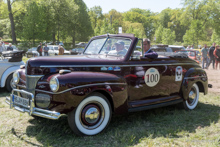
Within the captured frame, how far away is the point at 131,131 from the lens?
3.91 m

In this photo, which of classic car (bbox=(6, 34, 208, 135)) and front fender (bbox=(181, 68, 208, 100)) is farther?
front fender (bbox=(181, 68, 208, 100))

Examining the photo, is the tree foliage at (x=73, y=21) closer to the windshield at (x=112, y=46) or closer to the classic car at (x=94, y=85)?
the windshield at (x=112, y=46)

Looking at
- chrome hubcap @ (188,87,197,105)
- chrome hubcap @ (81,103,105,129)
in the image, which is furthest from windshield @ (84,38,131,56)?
chrome hubcap @ (188,87,197,105)

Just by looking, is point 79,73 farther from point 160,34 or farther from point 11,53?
point 160,34

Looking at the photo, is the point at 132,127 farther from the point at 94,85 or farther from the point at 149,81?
the point at 94,85

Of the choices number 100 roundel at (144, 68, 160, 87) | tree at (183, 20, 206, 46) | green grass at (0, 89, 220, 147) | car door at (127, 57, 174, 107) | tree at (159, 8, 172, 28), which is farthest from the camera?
tree at (159, 8, 172, 28)

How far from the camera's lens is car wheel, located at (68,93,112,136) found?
137 inches

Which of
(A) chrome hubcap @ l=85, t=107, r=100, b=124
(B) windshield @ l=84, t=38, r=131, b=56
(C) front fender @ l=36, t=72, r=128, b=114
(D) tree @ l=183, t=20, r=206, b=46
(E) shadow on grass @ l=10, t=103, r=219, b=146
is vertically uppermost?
(D) tree @ l=183, t=20, r=206, b=46

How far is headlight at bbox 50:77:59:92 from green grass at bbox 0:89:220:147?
883mm

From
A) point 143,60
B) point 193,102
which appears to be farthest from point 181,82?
point 143,60

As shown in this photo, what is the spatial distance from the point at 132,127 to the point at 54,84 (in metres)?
1.79

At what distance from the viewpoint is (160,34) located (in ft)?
177

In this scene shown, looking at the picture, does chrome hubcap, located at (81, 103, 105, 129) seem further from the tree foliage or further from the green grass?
the tree foliage

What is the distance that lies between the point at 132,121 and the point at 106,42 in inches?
72.3
